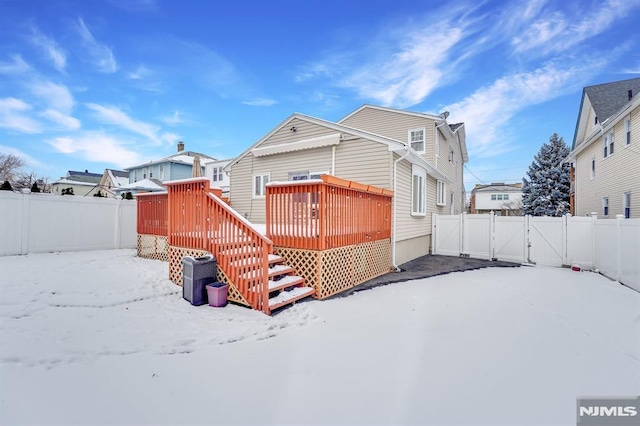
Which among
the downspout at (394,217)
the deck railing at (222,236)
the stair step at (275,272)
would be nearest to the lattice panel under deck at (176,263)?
the deck railing at (222,236)

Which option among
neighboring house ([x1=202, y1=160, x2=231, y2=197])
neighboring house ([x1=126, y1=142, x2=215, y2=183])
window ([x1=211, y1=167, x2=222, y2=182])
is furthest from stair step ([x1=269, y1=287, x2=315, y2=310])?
neighboring house ([x1=126, y1=142, x2=215, y2=183])

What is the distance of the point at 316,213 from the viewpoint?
538 cm

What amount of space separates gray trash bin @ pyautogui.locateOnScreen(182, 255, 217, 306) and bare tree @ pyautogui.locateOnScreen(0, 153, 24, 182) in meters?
36.2

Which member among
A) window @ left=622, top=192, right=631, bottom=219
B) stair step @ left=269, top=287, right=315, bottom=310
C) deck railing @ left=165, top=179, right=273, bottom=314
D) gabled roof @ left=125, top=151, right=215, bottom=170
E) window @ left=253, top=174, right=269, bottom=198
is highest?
gabled roof @ left=125, top=151, right=215, bottom=170

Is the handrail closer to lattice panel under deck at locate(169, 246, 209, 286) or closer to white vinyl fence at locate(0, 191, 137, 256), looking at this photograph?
lattice panel under deck at locate(169, 246, 209, 286)

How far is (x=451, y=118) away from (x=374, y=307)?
16375 mm

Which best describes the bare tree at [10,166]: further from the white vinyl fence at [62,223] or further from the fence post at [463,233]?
the fence post at [463,233]

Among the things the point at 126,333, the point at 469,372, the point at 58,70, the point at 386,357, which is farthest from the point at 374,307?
the point at 58,70

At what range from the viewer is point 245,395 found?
2.40m

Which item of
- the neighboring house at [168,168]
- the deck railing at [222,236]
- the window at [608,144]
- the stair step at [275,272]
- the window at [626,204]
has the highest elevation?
the neighboring house at [168,168]

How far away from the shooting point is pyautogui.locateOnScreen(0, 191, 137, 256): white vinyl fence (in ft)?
28.2

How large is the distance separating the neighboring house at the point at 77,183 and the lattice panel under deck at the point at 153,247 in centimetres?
2671

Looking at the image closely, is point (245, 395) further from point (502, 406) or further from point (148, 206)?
point (148, 206)

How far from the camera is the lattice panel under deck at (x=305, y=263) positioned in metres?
5.41
